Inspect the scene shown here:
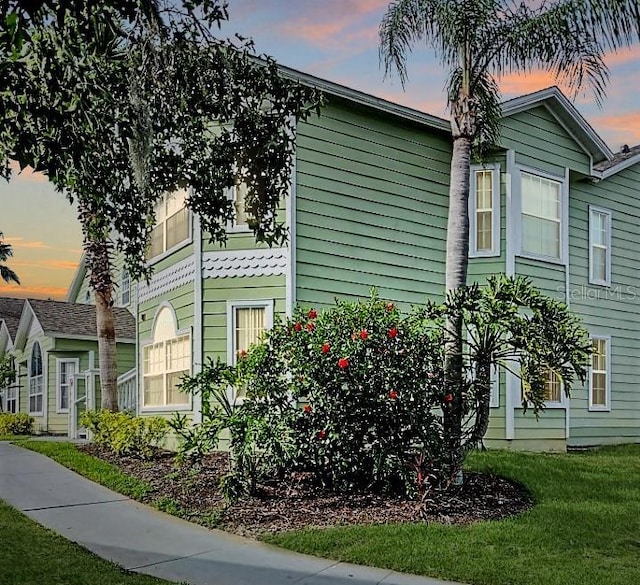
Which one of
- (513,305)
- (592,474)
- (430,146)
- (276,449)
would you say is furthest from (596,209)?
(276,449)

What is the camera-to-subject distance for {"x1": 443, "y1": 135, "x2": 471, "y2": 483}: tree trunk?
9.81 metres

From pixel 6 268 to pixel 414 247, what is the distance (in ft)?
82.9

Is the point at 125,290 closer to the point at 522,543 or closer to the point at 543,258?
the point at 543,258

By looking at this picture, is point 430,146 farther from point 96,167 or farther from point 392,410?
point 96,167

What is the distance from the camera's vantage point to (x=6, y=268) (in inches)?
1377

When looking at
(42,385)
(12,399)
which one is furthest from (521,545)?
(12,399)

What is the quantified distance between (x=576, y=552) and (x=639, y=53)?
8149mm

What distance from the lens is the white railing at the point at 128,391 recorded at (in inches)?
701

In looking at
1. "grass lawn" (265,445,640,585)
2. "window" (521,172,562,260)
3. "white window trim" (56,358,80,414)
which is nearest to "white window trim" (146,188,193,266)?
"window" (521,172,562,260)

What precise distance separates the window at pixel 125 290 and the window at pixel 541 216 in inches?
498

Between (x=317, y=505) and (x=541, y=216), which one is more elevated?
(x=541, y=216)

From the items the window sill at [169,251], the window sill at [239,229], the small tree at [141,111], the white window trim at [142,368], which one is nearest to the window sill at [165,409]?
the white window trim at [142,368]

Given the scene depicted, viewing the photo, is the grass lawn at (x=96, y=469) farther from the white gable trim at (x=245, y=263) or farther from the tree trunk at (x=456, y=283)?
the tree trunk at (x=456, y=283)

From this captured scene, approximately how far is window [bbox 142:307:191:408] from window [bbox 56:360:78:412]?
6705mm
